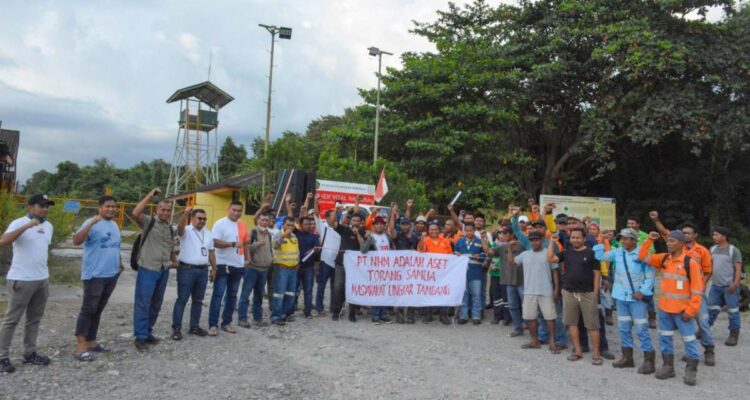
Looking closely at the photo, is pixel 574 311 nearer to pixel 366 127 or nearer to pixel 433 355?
pixel 433 355

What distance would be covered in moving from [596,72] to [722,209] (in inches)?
331

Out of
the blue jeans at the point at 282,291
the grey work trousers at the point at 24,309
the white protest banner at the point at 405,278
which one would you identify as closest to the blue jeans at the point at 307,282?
the blue jeans at the point at 282,291

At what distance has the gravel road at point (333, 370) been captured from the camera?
536 cm

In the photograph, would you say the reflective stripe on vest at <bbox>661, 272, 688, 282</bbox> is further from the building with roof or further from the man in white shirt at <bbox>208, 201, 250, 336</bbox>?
the building with roof

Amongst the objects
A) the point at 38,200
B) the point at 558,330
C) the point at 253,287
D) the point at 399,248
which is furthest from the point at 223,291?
the point at 558,330

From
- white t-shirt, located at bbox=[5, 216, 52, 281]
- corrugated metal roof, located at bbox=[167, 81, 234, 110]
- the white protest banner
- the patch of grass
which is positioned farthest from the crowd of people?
corrugated metal roof, located at bbox=[167, 81, 234, 110]

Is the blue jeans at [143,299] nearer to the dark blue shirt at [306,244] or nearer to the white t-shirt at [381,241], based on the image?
the dark blue shirt at [306,244]

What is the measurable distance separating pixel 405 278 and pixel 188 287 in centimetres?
360

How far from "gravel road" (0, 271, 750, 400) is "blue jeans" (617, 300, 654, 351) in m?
0.35

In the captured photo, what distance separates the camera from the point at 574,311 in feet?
23.2

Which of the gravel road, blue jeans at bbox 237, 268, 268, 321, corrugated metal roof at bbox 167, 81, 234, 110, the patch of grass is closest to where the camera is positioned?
the gravel road

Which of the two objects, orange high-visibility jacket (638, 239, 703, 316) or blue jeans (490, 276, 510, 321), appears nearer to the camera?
orange high-visibility jacket (638, 239, 703, 316)

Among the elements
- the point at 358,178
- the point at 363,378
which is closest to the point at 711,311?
the point at 363,378

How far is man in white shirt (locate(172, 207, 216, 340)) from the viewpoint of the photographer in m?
7.07
